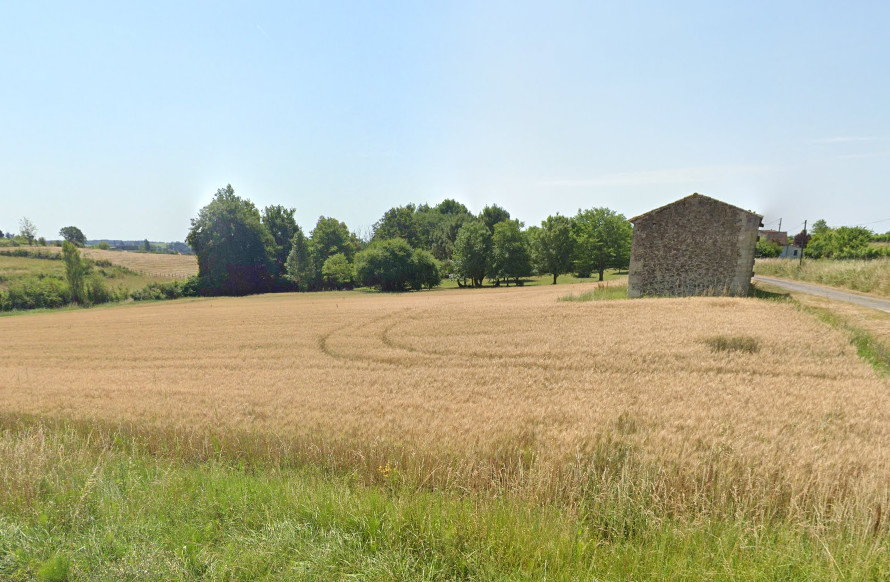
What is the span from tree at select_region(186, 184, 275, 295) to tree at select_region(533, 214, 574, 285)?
49.2 metres

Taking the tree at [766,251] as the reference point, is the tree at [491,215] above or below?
above

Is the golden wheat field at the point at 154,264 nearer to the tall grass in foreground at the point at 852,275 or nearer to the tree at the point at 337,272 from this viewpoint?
the tree at the point at 337,272

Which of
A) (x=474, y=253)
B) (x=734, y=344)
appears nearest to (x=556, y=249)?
(x=474, y=253)

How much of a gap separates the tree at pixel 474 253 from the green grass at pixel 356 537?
2417 inches

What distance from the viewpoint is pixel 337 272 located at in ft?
224

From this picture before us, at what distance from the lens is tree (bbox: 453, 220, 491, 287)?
2581 inches

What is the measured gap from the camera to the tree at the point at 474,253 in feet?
215

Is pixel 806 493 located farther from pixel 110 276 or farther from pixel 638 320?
pixel 110 276

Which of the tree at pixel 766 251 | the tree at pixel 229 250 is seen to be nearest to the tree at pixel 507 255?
the tree at pixel 229 250

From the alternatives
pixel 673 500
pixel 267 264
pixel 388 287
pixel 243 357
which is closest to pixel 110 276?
pixel 267 264

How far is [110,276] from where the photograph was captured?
68.9 m

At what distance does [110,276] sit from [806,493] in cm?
9119

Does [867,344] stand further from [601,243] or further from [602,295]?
[601,243]

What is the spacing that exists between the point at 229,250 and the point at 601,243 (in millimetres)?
63655
